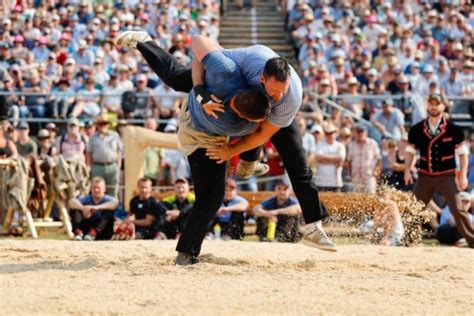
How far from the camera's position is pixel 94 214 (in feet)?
46.1

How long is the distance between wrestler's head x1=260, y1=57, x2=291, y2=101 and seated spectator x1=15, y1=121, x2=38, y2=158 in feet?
30.3

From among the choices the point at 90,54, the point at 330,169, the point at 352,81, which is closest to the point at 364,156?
the point at 330,169

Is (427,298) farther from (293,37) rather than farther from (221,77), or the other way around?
(293,37)

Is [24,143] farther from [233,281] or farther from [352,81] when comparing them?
[233,281]

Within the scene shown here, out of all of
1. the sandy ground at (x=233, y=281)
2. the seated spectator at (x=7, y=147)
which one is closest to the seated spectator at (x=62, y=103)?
the seated spectator at (x=7, y=147)

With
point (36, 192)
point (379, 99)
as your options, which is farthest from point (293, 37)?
point (36, 192)

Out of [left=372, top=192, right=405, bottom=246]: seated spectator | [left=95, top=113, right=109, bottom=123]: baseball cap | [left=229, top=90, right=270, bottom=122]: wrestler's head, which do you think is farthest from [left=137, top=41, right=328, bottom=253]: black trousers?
[left=95, top=113, right=109, bottom=123]: baseball cap

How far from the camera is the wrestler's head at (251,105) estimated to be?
7562 mm

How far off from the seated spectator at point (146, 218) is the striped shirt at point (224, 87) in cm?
572

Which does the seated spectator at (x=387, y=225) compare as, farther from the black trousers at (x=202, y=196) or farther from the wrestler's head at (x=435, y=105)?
the black trousers at (x=202, y=196)

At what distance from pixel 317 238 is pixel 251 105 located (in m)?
1.53

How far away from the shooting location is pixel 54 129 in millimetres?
17125

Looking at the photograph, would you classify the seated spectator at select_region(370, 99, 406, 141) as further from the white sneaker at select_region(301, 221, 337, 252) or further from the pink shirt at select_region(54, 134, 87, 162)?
the white sneaker at select_region(301, 221, 337, 252)

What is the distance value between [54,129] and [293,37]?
21.5ft
